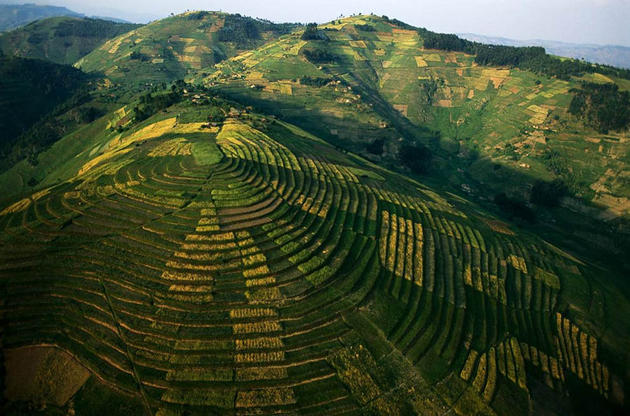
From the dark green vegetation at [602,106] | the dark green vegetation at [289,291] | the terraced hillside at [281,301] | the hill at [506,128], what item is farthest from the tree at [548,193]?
the terraced hillside at [281,301]

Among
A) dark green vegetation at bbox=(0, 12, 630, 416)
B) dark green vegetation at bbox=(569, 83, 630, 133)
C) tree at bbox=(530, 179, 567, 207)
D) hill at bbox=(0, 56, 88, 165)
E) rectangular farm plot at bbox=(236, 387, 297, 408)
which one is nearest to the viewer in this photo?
rectangular farm plot at bbox=(236, 387, 297, 408)

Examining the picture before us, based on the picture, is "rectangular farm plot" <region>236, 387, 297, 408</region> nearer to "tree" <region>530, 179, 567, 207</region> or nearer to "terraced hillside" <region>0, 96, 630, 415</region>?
"terraced hillside" <region>0, 96, 630, 415</region>

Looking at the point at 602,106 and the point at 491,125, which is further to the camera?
the point at 491,125

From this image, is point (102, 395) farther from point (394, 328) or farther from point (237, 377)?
point (394, 328)

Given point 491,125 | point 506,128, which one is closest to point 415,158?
point 506,128

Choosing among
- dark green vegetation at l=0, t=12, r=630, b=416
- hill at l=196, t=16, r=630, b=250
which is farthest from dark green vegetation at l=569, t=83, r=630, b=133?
dark green vegetation at l=0, t=12, r=630, b=416

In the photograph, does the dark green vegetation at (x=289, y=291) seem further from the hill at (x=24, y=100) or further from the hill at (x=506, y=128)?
the hill at (x=24, y=100)

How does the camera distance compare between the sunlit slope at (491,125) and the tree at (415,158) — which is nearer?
the sunlit slope at (491,125)

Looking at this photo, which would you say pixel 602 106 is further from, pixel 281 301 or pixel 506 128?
pixel 281 301
